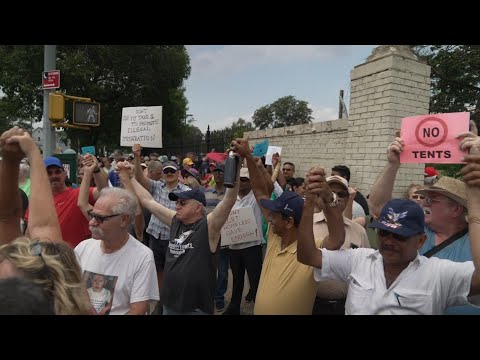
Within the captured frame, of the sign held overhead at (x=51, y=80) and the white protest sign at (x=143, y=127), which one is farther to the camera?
the sign held overhead at (x=51, y=80)

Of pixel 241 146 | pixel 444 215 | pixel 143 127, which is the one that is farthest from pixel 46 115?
pixel 444 215

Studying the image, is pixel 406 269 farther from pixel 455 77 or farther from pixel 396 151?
pixel 455 77

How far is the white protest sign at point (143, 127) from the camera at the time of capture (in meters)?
5.11

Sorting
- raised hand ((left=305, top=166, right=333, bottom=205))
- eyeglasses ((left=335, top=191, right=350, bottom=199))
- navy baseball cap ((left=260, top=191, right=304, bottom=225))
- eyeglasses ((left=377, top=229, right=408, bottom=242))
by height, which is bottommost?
eyeglasses ((left=377, top=229, right=408, bottom=242))

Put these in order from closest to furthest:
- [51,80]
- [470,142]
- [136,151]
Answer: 1. [470,142]
2. [136,151]
3. [51,80]

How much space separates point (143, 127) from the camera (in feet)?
17.2

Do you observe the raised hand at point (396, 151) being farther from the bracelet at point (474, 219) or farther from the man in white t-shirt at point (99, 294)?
the man in white t-shirt at point (99, 294)

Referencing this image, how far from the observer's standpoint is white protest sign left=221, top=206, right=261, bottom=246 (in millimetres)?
4832

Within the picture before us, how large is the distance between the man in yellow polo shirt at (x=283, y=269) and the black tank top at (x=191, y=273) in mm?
392

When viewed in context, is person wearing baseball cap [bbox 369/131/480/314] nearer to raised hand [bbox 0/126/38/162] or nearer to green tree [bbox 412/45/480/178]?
raised hand [bbox 0/126/38/162]

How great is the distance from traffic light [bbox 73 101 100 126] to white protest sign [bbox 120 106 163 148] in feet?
10.9

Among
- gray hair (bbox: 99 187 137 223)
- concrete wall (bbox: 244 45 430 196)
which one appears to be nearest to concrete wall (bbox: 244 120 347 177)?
concrete wall (bbox: 244 45 430 196)

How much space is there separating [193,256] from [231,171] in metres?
0.70

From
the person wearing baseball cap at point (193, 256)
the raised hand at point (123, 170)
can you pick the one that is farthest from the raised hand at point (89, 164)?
the person wearing baseball cap at point (193, 256)
